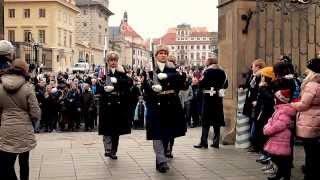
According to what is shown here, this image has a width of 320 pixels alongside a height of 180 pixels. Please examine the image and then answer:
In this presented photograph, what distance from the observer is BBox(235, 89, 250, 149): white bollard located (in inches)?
410

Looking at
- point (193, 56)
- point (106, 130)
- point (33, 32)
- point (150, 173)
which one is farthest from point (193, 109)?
point (193, 56)

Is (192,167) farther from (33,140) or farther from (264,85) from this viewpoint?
(33,140)

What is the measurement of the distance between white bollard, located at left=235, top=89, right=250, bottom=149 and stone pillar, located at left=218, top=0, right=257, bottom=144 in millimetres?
471

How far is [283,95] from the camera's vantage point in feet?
24.6

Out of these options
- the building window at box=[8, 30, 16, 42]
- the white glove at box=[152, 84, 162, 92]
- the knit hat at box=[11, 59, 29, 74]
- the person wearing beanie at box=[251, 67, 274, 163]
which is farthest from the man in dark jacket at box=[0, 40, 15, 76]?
the building window at box=[8, 30, 16, 42]

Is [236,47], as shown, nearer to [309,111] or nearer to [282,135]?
[282,135]

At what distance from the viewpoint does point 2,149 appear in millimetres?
6238

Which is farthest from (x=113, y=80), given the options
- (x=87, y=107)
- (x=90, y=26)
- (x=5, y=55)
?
(x=90, y=26)

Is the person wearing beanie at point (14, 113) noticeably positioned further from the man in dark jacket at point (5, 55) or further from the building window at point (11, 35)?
the building window at point (11, 35)

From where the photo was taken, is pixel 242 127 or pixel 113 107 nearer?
pixel 113 107

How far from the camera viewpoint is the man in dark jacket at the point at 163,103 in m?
8.48

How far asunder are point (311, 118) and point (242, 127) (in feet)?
11.6

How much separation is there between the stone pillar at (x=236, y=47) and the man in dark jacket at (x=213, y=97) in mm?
431

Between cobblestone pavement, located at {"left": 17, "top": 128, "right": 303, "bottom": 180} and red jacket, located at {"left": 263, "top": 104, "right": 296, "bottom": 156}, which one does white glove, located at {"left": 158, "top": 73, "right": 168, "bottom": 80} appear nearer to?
cobblestone pavement, located at {"left": 17, "top": 128, "right": 303, "bottom": 180}
